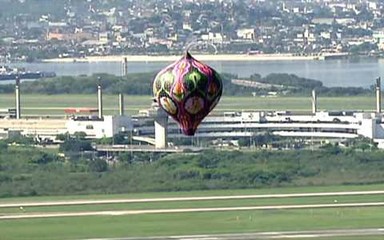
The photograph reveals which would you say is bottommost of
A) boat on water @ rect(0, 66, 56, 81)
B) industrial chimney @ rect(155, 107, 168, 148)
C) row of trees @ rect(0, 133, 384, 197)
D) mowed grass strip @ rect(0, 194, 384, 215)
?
mowed grass strip @ rect(0, 194, 384, 215)

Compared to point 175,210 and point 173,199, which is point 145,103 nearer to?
point 173,199

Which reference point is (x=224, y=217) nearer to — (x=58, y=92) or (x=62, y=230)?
(x=62, y=230)

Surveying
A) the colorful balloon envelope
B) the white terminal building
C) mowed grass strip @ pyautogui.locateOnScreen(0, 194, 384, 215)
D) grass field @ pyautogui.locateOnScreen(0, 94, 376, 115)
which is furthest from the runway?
grass field @ pyautogui.locateOnScreen(0, 94, 376, 115)

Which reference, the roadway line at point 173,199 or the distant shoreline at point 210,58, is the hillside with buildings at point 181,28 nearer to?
the distant shoreline at point 210,58

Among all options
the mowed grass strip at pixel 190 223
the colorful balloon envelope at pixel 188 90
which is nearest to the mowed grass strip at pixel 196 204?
the mowed grass strip at pixel 190 223

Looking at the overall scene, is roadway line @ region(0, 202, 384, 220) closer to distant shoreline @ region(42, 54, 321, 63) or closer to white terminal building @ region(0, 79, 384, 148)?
white terminal building @ region(0, 79, 384, 148)

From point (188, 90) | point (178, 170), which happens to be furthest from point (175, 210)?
point (188, 90)

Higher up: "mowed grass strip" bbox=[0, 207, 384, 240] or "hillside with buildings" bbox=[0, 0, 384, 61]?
"hillside with buildings" bbox=[0, 0, 384, 61]
